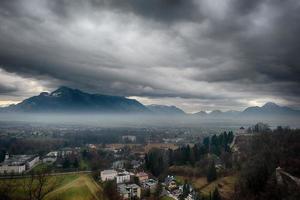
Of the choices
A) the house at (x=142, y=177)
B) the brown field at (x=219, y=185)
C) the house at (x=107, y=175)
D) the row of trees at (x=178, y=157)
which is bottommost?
the brown field at (x=219, y=185)

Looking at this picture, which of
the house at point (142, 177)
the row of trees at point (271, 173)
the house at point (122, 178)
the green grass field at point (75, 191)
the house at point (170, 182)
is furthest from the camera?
the house at point (142, 177)

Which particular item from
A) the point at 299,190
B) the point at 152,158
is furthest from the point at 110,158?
the point at 299,190

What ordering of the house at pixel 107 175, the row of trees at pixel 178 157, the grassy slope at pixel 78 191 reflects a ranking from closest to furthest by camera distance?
the grassy slope at pixel 78 191 < the house at pixel 107 175 < the row of trees at pixel 178 157

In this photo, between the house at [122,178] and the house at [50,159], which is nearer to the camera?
the house at [122,178]

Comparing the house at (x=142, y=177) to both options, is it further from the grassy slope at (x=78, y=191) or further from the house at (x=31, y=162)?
the house at (x=31, y=162)

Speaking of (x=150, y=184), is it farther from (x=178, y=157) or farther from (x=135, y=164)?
(x=135, y=164)

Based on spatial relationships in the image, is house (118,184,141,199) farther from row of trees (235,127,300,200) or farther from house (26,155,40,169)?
house (26,155,40,169)

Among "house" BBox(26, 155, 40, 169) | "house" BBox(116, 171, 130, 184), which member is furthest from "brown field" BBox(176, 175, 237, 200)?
"house" BBox(26, 155, 40, 169)

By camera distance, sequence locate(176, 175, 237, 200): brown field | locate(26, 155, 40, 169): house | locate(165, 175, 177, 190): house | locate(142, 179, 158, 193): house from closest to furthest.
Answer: locate(176, 175, 237, 200): brown field
locate(142, 179, 158, 193): house
locate(165, 175, 177, 190): house
locate(26, 155, 40, 169): house

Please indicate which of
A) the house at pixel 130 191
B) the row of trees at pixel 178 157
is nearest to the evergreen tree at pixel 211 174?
the row of trees at pixel 178 157

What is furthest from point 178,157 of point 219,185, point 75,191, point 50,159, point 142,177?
point 50,159

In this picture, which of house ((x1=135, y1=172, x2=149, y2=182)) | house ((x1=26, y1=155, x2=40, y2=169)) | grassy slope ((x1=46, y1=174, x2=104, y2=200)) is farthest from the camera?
house ((x1=26, y1=155, x2=40, y2=169))
